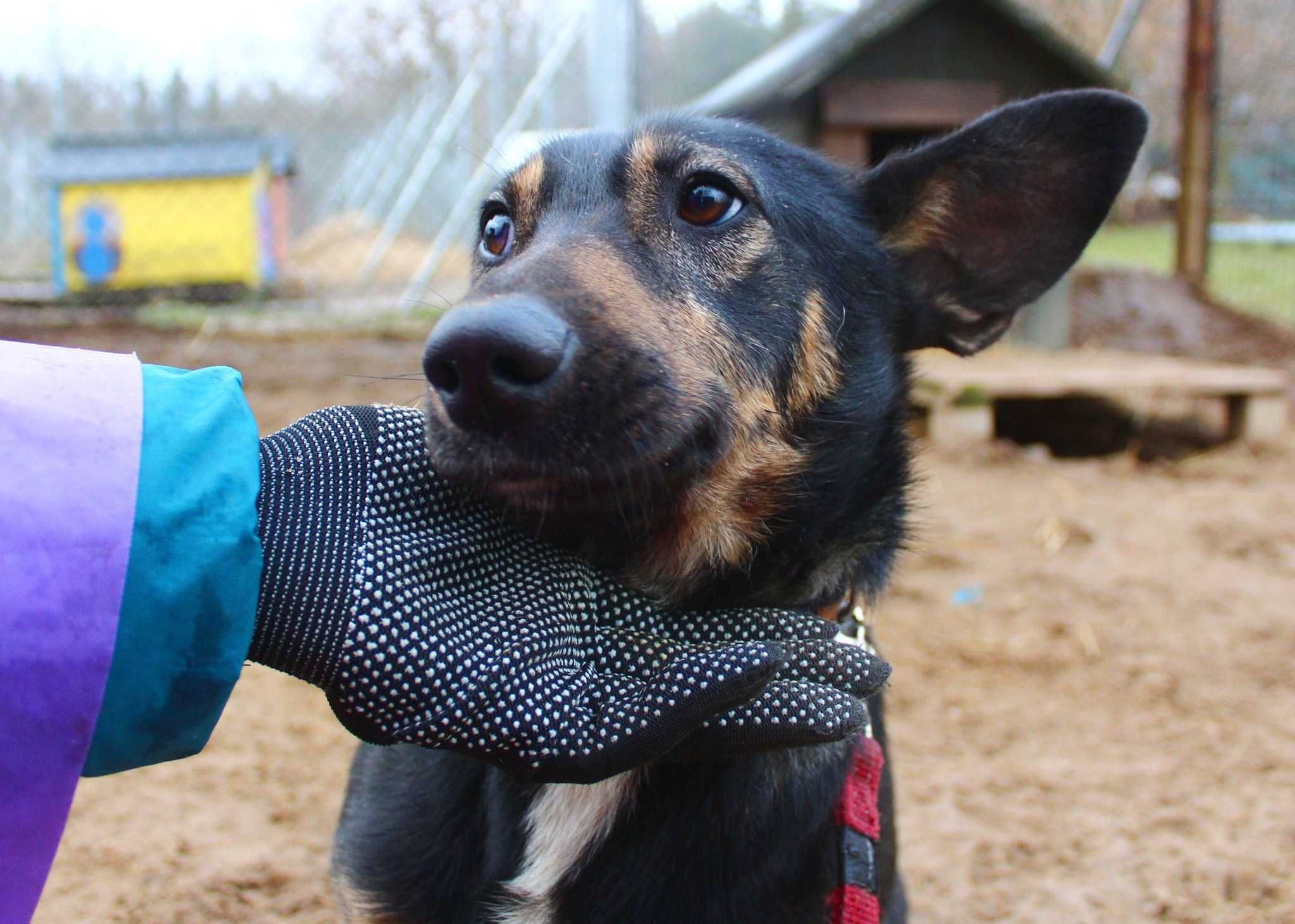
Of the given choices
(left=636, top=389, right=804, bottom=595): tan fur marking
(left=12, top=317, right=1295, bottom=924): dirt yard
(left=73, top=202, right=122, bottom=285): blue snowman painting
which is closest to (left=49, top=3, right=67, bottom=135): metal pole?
(left=73, top=202, right=122, bottom=285): blue snowman painting

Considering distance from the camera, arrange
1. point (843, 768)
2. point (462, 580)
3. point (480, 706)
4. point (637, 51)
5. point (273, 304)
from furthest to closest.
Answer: point (273, 304)
point (637, 51)
point (843, 768)
point (462, 580)
point (480, 706)

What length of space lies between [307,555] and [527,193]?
1.13 meters

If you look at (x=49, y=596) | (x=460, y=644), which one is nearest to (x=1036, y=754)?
(x=460, y=644)

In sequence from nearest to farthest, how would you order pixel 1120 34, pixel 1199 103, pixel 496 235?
pixel 496 235, pixel 1199 103, pixel 1120 34

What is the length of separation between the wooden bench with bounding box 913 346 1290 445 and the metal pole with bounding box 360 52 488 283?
4.57 m

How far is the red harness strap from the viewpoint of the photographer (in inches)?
78.0

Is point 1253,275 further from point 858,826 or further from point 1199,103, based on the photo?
point 858,826

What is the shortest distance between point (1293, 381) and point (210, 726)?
30.5 ft

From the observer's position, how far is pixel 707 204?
2242 millimetres

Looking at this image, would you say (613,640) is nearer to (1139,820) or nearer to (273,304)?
(1139,820)

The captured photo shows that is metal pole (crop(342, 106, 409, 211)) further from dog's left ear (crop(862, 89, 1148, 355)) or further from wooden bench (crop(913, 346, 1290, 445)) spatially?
dog's left ear (crop(862, 89, 1148, 355))

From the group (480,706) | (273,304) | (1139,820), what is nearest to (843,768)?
(480,706)

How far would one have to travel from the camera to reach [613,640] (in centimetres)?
177

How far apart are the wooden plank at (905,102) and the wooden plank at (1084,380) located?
2.13 metres
